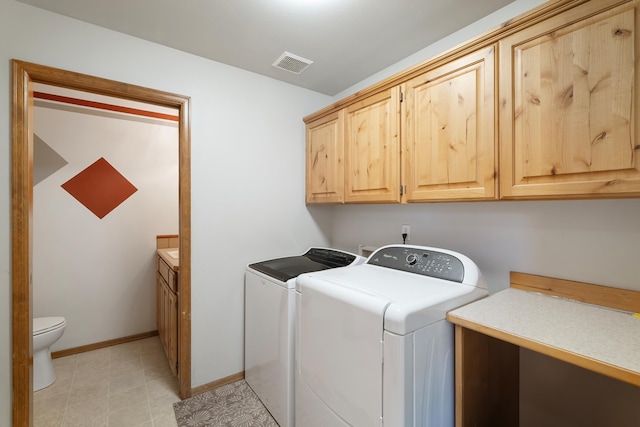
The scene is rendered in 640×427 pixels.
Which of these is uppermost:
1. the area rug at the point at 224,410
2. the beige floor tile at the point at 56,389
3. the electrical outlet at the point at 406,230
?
the electrical outlet at the point at 406,230

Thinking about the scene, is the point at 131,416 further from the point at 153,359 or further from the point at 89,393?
the point at 153,359

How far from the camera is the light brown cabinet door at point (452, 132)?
1.29m

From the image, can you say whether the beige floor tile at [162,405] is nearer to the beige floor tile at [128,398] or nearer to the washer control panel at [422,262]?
the beige floor tile at [128,398]

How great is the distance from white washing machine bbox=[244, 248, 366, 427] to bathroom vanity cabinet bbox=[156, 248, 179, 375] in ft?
1.71

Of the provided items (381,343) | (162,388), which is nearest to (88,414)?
(162,388)

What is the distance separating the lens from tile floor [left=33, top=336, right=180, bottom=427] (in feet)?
5.67

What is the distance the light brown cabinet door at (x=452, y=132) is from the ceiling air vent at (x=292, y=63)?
0.87m

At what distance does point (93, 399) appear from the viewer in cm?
191

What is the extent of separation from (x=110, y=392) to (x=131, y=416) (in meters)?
0.40

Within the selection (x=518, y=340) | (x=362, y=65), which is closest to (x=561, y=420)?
(x=518, y=340)

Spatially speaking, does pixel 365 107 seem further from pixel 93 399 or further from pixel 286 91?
pixel 93 399

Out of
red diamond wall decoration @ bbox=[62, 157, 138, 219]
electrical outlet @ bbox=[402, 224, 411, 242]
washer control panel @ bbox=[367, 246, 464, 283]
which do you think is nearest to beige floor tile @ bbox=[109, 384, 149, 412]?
red diamond wall decoration @ bbox=[62, 157, 138, 219]

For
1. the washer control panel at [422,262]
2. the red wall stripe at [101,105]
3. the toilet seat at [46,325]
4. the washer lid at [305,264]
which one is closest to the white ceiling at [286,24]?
the red wall stripe at [101,105]

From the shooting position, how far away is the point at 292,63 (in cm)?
208
